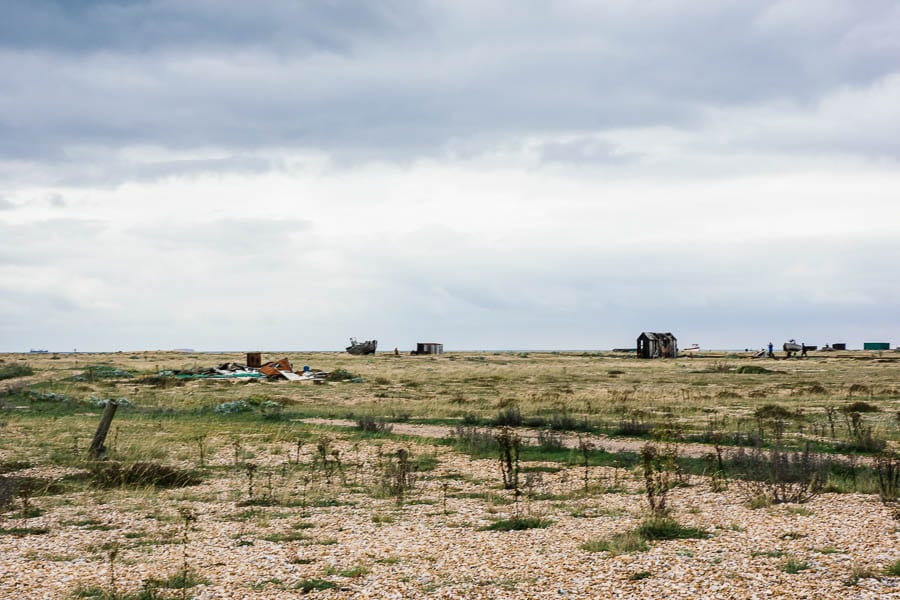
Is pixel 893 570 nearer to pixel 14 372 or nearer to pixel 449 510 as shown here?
pixel 449 510

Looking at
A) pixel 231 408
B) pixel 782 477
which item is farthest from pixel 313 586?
pixel 231 408

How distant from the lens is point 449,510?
48.3ft

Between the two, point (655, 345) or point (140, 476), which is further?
point (655, 345)

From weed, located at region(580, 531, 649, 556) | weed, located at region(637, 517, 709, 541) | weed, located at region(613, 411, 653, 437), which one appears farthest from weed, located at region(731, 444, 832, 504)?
weed, located at region(613, 411, 653, 437)

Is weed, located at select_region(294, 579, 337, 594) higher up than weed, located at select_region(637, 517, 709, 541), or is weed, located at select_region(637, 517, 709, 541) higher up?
weed, located at select_region(637, 517, 709, 541)

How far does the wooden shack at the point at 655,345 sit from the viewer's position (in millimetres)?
112438

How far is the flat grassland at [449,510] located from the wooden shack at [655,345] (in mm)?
81713

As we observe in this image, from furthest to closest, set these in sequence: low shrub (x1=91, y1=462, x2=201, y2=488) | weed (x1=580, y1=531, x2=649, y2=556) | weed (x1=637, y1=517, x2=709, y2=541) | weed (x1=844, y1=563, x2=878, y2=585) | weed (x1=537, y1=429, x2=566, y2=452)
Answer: weed (x1=537, y1=429, x2=566, y2=452), low shrub (x1=91, y1=462, x2=201, y2=488), weed (x1=637, y1=517, x2=709, y2=541), weed (x1=580, y1=531, x2=649, y2=556), weed (x1=844, y1=563, x2=878, y2=585)

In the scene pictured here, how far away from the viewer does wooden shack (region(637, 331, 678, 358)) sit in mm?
112438

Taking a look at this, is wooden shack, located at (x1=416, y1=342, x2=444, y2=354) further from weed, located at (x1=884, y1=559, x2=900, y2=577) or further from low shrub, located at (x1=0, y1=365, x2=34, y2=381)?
weed, located at (x1=884, y1=559, x2=900, y2=577)

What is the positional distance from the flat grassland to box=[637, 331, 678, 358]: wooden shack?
8171cm

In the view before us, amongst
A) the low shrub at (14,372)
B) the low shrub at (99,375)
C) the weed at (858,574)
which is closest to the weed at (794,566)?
the weed at (858,574)

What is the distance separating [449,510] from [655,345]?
10312 centimetres

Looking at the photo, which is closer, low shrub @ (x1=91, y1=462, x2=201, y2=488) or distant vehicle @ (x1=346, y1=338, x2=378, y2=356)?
low shrub @ (x1=91, y1=462, x2=201, y2=488)
